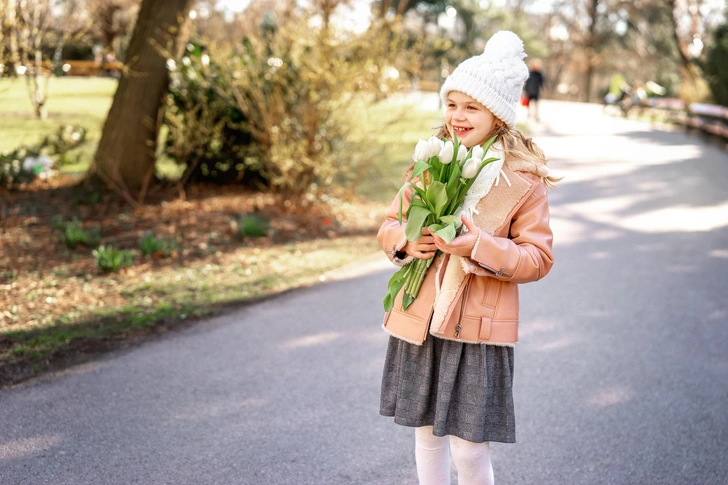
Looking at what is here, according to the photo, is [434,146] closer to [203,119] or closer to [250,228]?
[250,228]

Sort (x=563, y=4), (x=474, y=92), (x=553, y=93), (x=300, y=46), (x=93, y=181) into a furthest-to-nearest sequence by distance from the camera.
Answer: (x=553, y=93) → (x=563, y=4) → (x=93, y=181) → (x=300, y=46) → (x=474, y=92)

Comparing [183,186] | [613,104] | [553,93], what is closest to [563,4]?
[553,93]

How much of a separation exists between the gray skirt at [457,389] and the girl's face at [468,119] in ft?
2.36

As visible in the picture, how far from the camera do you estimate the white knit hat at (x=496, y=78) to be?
103 inches

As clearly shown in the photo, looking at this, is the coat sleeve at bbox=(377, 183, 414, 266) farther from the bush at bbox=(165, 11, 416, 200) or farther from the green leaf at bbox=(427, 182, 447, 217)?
the bush at bbox=(165, 11, 416, 200)

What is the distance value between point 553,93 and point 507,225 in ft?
192

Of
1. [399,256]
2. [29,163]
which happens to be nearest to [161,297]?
[399,256]

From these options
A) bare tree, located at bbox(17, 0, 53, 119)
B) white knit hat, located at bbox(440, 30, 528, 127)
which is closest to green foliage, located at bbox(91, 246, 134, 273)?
bare tree, located at bbox(17, 0, 53, 119)

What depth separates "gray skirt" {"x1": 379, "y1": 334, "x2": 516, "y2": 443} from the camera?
259 cm

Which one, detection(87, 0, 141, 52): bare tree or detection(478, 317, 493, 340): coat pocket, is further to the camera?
detection(87, 0, 141, 52): bare tree

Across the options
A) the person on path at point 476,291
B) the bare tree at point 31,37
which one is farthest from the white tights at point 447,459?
the bare tree at point 31,37

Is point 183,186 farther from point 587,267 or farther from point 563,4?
point 563,4

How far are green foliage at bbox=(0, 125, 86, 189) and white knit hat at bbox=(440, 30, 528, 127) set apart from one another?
7855 mm

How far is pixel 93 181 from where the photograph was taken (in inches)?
364
